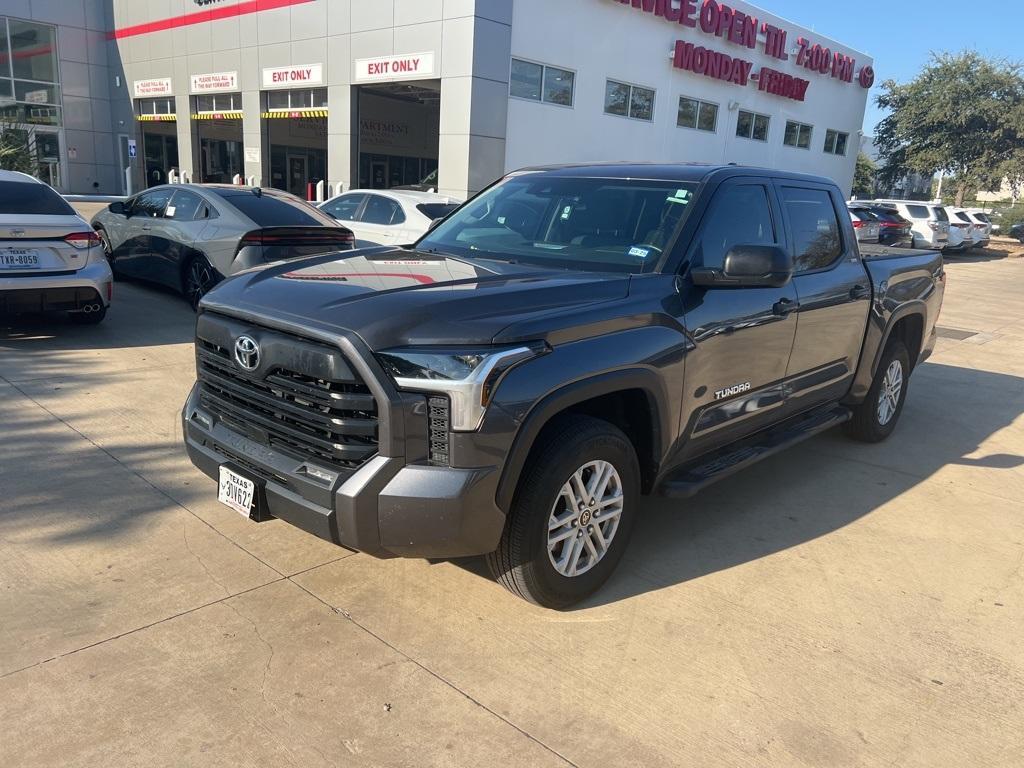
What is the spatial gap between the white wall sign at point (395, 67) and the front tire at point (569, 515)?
17071 mm

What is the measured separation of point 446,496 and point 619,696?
992 mm

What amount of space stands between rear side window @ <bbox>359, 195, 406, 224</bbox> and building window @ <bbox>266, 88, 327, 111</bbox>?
11.6m

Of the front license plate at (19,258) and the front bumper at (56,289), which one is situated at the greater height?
the front license plate at (19,258)

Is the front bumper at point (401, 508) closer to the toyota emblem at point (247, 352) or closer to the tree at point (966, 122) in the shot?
the toyota emblem at point (247, 352)

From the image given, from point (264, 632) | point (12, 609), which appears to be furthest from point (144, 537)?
point (264, 632)

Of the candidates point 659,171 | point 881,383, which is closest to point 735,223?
point 659,171

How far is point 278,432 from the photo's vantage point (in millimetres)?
3150

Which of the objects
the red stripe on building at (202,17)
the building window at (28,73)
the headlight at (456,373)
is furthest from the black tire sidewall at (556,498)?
the building window at (28,73)

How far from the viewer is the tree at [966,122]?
34500 mm

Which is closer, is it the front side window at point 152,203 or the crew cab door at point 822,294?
the crew cab door at point 822,294

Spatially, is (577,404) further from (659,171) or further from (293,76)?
(293,76)

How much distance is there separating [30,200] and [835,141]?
31.0m

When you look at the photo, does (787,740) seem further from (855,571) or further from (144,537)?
(144,537)

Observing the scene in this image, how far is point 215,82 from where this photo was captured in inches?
961
